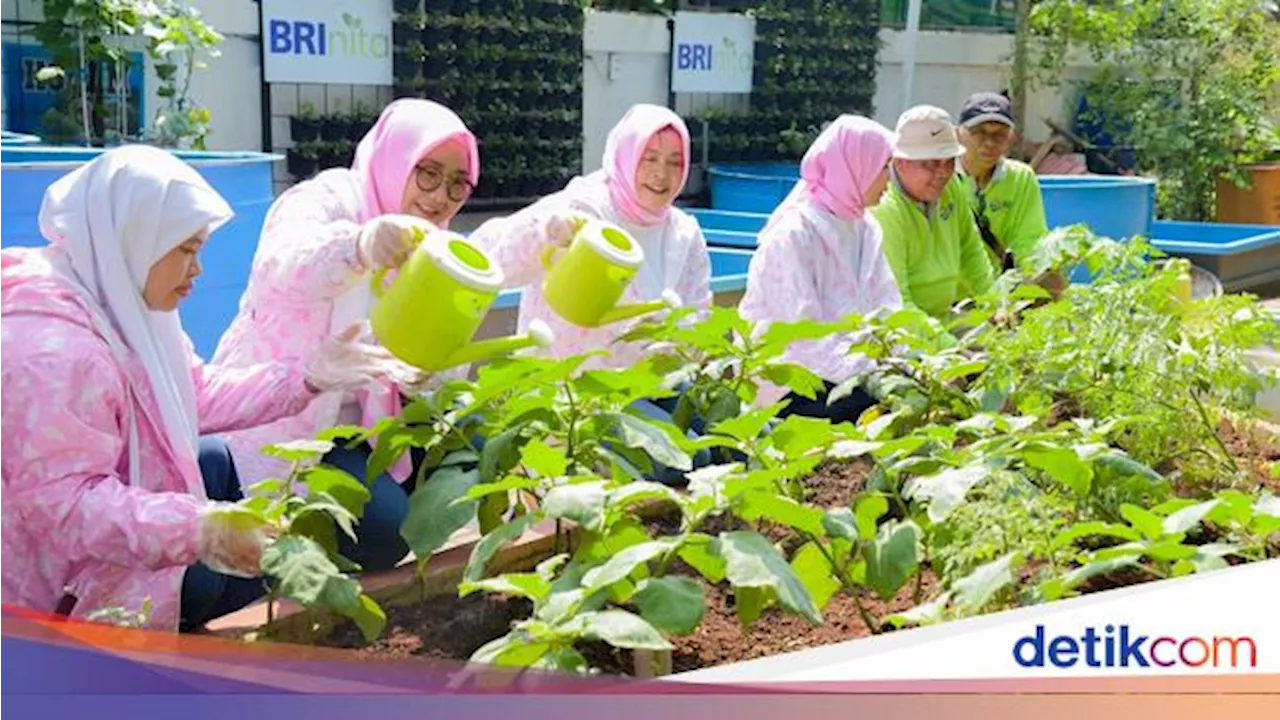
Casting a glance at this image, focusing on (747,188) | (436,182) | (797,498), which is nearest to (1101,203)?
(747,188)

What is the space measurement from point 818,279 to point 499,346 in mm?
1550

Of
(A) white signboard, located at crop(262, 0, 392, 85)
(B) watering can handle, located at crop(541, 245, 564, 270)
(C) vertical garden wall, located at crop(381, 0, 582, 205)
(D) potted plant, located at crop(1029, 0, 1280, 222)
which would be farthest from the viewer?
(D) potted plant, located at crop(1029, 0, 1280, 222)

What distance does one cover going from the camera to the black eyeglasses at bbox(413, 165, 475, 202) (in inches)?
105

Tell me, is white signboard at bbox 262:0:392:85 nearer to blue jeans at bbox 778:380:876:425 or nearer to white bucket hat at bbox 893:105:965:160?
white bucket hat at bbox 893:105:965:160

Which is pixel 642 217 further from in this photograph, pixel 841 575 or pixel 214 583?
pixel 841 575

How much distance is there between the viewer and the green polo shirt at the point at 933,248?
381 centimetres

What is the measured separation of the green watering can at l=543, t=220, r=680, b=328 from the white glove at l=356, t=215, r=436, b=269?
21 cm

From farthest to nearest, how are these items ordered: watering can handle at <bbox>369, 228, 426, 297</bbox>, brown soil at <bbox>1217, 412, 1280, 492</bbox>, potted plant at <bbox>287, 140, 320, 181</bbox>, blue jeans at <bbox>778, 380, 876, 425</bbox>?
potted plant at <bbox>287, 140, 320, 181</bbox>
blue jeans at <bbox>778, 380, 876, 425</bbox>
brown soil at <bbox>1217, 412, 1280, 492</bbox>
watering can handle at <bbox>369, 228, 426, 297</bbox>

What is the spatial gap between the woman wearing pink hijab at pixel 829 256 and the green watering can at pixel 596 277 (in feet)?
3.43

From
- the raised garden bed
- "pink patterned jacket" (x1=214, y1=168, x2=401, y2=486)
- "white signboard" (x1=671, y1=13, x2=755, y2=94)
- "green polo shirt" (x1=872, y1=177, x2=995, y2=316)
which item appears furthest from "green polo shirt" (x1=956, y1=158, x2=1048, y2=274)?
"white signboard" (x1=671, y1=13, x2=755, y2=94)

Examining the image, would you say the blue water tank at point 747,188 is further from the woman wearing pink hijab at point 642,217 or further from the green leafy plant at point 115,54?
the woman wearing pink hijab at point 642,217

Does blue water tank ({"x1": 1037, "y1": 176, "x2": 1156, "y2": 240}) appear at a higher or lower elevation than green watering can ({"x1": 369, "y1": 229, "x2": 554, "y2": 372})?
lower

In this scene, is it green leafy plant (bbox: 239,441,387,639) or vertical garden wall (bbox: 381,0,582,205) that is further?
vertical garden wall (bbox: 381,0,582,205)

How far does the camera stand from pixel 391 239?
86.4 inches
